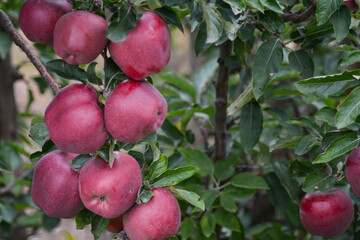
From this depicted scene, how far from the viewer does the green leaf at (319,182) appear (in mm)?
995

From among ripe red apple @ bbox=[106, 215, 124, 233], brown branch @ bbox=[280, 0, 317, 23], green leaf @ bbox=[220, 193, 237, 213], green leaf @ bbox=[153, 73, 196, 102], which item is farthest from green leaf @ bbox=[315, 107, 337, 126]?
green leaf @ bbox=[153, 73, 196, 102]

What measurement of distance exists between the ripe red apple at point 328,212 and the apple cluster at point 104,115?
15.6 inches

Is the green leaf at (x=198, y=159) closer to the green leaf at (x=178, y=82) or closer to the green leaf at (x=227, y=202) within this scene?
the green leaf at (x=227, y=202)

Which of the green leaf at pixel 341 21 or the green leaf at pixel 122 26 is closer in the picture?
the green leaf at pixel 122 26

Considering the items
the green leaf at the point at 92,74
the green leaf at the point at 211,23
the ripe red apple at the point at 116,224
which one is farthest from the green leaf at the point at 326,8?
the ripe red apple at the point at 116,224

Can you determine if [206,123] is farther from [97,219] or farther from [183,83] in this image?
[97,219]

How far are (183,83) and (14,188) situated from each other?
67 cm

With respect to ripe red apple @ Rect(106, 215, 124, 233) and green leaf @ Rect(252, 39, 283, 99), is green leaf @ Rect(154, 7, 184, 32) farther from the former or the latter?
ripe red apple @ Rect(106, 215, 124, 233)

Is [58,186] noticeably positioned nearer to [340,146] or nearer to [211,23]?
[211,23]

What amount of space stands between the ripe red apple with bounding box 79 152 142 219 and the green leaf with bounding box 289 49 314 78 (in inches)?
20.1

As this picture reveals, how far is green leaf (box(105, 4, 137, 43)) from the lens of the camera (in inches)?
26.4

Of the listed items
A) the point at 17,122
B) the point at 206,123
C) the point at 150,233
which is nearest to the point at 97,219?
the point at 150,233

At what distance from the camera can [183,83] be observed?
147 centimetres

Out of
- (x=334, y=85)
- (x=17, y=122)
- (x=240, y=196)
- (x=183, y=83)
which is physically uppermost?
(x=334, y=85)
